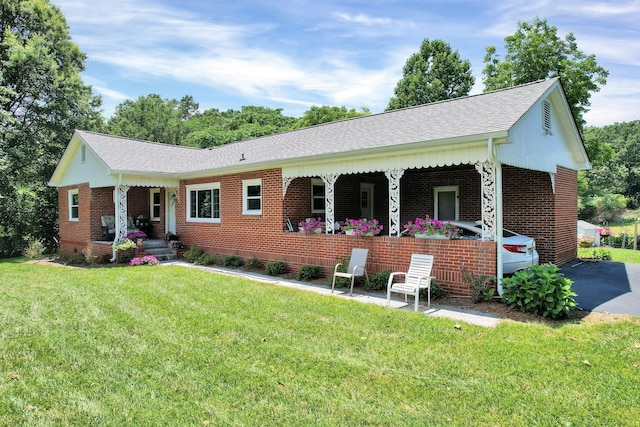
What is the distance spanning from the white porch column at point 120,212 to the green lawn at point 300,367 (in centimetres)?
730

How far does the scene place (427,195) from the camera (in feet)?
44.0

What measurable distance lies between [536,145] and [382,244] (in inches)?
171

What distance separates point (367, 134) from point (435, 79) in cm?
2546

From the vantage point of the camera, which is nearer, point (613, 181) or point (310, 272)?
point (310, 272)

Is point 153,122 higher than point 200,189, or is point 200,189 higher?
point 153,122

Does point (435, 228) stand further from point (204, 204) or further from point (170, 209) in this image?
point (170, 209)

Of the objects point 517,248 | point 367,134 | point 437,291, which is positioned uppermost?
point 367,134

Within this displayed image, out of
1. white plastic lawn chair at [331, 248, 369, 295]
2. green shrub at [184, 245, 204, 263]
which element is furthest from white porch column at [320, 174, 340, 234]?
green shrub at [184, 245, 204, 263]

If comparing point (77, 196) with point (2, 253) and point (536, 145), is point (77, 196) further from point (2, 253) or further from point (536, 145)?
point (536, 145)

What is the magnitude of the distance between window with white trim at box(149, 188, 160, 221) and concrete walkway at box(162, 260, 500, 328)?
608 centimetres

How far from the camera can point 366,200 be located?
15.1 m

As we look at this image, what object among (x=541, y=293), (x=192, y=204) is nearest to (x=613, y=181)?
(x=192, y=204)

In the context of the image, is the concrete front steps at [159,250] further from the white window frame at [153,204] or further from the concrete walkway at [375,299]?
the concrete walkway at [375,299]

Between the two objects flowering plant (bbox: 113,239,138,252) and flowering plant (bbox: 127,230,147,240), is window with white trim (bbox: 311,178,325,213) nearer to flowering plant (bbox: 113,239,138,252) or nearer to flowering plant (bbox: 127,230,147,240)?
flowering plant (bbox: 113,239,138,252)
